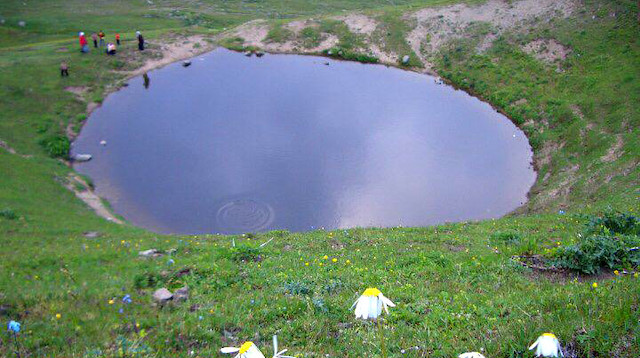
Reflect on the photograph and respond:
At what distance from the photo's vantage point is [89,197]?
2892 centimetres

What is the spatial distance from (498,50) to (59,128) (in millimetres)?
41575

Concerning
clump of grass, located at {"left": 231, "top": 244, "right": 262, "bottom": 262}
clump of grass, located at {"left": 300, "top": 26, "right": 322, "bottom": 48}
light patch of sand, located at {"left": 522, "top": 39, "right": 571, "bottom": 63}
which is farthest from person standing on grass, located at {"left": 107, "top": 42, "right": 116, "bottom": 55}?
light patch of sand, located at {"left": 522, "top": 39, "right": 571, "bottom": 63}

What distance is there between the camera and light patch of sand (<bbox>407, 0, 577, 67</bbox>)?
50.4 meters

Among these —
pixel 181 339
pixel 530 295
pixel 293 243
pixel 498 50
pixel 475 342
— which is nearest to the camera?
pixel 475 342

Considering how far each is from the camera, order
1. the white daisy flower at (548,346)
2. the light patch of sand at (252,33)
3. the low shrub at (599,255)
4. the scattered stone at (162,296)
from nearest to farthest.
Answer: the white daisy flower at (548,346) → the scattered stone at (162,296) → the low shrub at (599,255) → the light patch of sand at (252,33)

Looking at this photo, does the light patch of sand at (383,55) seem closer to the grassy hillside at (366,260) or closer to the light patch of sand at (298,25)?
the light patch of sand at (298,25)

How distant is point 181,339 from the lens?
8750 millimetres

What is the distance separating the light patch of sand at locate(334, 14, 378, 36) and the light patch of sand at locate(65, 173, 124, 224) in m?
36.8

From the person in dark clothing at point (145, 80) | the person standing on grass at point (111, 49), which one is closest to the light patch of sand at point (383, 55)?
the person in dark clothing at point (145, 80)

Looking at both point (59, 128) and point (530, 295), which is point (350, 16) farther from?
point (530, 295)

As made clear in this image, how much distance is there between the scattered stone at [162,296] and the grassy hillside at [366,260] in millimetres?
354

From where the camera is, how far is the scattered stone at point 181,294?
39.1ft

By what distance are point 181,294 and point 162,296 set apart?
588 mm

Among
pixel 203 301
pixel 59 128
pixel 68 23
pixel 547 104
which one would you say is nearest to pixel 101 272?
pixel 203 301
